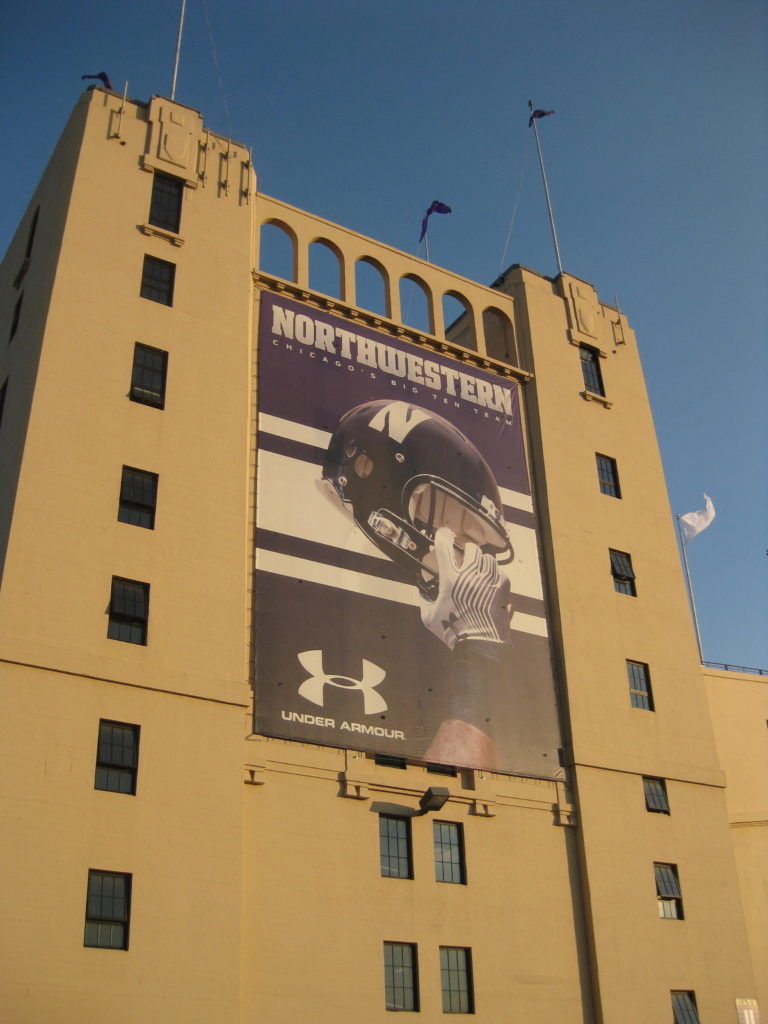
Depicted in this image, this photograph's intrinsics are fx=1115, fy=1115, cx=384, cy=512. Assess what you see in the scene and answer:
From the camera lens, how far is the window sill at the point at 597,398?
4338 centimetres

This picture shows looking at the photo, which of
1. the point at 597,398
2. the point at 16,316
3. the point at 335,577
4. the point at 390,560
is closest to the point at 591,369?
the point at 597,398

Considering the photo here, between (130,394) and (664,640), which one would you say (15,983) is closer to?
(130,394)

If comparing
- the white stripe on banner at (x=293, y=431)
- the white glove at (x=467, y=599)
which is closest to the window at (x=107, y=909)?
the white glove at (x=467, y=599)

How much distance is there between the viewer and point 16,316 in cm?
3691

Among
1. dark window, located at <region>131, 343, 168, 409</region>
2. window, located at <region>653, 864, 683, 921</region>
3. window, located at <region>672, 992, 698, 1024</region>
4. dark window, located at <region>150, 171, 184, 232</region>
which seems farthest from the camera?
dark window, located at <region>150, 171, 184, 232</region>

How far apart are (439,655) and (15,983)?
15.3 meters

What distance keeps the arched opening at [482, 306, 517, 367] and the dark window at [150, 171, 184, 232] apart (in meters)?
12.9

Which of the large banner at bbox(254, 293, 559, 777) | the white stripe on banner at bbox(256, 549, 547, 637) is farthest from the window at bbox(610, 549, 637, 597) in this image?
the white stripe on banner at bbox(256, 549, 547, 637)

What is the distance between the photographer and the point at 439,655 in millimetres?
33844

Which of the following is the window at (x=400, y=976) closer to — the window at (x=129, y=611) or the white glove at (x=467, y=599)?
the white glove at (x=467, y=599)

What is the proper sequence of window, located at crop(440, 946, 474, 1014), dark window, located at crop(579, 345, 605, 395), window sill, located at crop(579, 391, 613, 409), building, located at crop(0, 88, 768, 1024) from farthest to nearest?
dark window, located at crop(579, 345, 605, 395), window sill, located at crop(579, 391, 613, 409), window, located at crop(440, 946, 474, 1014), building, located at crop(0, 88, 768, 1024)

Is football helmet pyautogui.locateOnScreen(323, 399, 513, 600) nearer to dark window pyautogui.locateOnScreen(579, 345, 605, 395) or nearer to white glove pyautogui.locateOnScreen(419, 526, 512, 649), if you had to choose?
white glove pyautogui.locateOnScreen(419, 526, 512, 649)

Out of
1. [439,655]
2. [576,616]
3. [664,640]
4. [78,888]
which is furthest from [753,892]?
[78,888]

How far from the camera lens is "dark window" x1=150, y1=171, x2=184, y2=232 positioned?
36.1 metres
